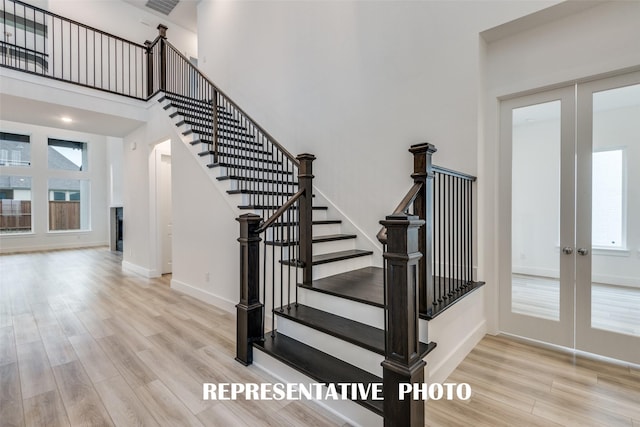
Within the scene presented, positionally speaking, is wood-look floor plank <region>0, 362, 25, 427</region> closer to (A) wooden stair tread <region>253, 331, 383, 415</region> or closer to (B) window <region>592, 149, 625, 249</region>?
(A) wooden stair tread <region>253, 331, 383, 415</region>

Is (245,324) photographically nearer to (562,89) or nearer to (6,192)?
(562,89)

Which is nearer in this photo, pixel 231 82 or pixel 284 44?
pixel 284 44

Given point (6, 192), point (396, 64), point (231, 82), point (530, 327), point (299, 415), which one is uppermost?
point (231, 82)

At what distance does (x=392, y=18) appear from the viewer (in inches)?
124

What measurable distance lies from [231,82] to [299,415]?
541 centimetres

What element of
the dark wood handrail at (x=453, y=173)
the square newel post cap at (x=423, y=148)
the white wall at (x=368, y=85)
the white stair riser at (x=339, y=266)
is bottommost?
the white stair riser at (x=339, y=266)

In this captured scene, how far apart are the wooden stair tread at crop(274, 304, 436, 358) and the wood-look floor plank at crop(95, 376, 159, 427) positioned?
41.4 inches

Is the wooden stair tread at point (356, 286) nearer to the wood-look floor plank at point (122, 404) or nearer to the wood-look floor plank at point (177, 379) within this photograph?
the wood-look floor plank at point (177, 379)

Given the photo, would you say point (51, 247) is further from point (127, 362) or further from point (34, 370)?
point (127, 362)

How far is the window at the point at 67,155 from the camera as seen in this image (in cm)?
928

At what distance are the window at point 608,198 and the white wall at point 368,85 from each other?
94 cm

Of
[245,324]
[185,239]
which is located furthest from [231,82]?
[245,324]

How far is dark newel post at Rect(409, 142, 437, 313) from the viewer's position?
6.33 ft

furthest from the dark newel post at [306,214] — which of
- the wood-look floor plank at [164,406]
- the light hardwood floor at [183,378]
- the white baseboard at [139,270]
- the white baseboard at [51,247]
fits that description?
the white baseboard at [51,247]
